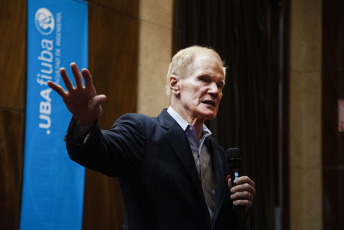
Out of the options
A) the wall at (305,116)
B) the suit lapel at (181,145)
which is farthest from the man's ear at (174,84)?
the wall at (305,116)

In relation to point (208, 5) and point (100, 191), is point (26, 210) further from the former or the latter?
point (208, 5)

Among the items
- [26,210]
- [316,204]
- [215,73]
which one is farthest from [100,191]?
[316,204]

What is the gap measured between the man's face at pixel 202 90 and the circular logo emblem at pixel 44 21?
6.53ft

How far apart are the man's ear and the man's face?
31 millimetres

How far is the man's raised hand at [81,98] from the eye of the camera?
181cm

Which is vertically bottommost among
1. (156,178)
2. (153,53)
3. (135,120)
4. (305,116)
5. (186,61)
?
(156,178)

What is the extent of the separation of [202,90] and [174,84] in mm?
198

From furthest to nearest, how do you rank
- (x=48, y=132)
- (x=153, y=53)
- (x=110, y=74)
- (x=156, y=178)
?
(x=153, y=53)
(x=110, y=74)
(x=48, y=132)
(x=156, y=178)

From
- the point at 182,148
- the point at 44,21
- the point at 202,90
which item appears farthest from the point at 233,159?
the point at 44,21

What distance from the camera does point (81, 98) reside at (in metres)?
1.83

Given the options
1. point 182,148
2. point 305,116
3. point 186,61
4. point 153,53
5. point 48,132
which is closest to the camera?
point 182,148

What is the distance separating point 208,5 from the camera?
5.85m
